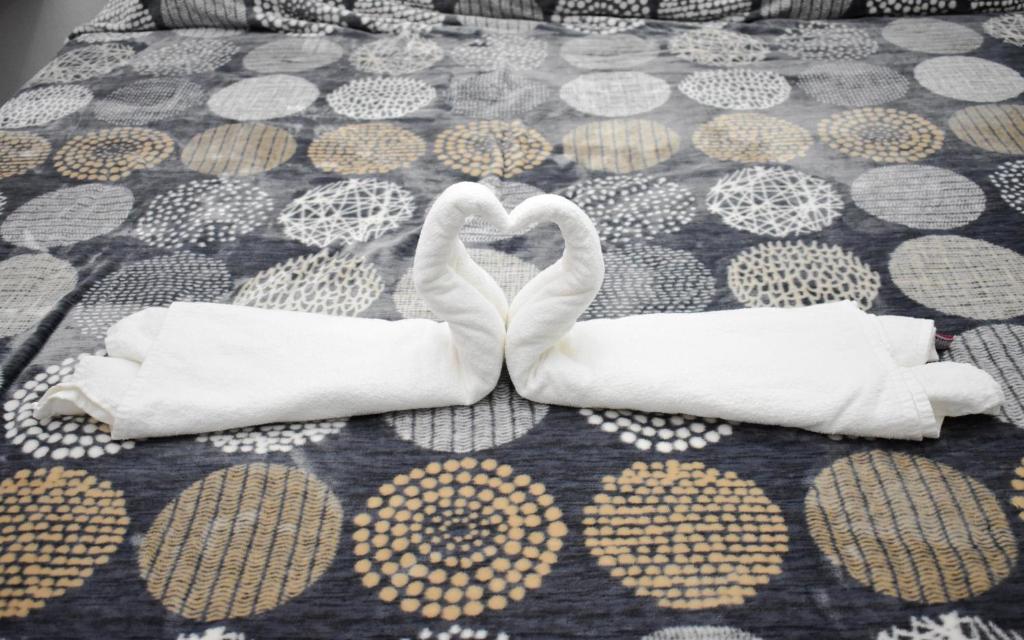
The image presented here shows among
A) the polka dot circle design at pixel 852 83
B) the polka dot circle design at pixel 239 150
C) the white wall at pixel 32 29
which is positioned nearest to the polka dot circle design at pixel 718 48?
the polka dot circle design at pixel 852 83

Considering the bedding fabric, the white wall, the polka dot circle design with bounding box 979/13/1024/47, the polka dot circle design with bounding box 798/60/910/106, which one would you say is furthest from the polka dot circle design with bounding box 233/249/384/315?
Answer: the white wall

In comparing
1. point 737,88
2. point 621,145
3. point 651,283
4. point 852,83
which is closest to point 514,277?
point 651,283

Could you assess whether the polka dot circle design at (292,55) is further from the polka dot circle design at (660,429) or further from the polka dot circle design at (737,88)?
the polka dot circle design at (660,429)

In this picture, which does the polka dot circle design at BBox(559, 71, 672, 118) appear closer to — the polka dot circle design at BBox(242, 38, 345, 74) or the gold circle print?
the polka dot circle design at BBox(242, 38, 345, 74)

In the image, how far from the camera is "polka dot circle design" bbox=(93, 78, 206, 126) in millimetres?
1458

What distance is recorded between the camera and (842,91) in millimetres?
1459

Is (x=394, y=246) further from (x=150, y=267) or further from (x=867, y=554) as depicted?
(x=867, y=554)

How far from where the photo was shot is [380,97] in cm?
150

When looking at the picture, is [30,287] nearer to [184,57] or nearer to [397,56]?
[184,57]

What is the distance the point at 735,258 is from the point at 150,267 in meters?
0.87

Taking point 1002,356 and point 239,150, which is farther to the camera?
point 239,150

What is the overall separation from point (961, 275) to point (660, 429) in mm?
532

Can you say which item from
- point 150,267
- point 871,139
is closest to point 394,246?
point 150,267

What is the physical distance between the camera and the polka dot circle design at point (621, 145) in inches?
50.9
